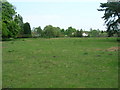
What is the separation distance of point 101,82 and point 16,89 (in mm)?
2668

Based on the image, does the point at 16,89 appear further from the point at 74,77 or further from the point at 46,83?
the point at 74,77

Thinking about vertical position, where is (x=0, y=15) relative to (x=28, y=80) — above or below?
above

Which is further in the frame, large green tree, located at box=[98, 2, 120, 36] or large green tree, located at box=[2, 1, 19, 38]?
large green tree, located at box=[2, 1, 19, 38]

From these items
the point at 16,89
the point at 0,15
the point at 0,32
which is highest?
the point at 0,15

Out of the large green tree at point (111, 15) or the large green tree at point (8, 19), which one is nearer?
the large green tree at point (111, 15)

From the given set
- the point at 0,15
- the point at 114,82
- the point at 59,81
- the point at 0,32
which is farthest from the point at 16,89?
the point at 0,15

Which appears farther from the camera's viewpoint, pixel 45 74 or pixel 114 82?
pixel 45 74

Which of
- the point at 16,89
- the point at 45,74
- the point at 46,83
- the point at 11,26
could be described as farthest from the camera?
the point at 11,26

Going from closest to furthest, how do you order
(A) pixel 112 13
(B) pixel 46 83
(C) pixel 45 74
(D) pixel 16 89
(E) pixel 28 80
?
(D) pixel 16 89
(B) pixel 46 83
(E) pixel 28 80
(C) pixel 45 74
(A) pixel 112 13

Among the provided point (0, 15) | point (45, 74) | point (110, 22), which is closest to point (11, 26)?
point (0, 15)

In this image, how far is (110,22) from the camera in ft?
119

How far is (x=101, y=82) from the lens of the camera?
17.5ft

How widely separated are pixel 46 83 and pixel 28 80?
741 mm

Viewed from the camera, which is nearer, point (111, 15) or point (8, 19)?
point (111, 15)
